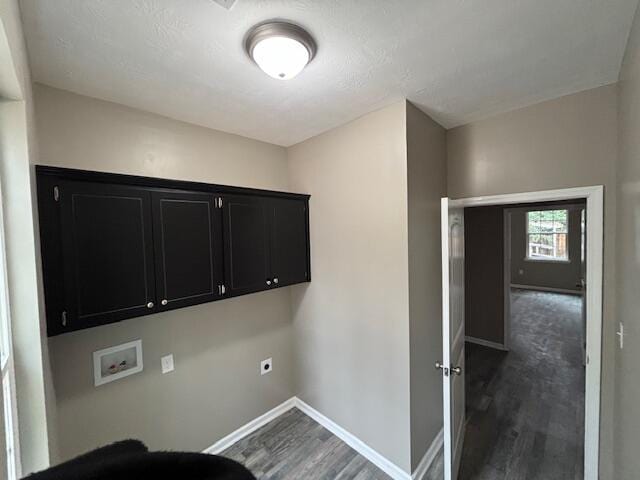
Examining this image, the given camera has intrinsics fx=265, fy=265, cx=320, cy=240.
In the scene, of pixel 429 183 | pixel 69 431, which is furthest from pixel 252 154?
pixel 69 431

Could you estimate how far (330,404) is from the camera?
93.2 inches

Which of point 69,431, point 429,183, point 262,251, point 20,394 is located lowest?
point 69,431

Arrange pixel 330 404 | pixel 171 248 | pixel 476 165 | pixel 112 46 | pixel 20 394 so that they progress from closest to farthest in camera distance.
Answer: pixel 20 394, pixel 112 46, pixel 171 248, pixel 476 165, pixel 330 404

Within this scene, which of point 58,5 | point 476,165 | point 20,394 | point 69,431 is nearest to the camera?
point 58,5

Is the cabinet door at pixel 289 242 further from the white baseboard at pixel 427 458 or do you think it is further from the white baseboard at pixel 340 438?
the white baseboard at pixel 427 458

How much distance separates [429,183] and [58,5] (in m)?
2.09

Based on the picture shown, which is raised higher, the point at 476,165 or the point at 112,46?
the point at 112,46

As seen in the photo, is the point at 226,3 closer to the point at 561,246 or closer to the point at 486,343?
the point at 486,343

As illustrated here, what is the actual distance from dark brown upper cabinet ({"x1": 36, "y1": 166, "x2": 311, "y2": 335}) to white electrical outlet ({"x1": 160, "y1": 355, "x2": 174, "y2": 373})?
52 cm

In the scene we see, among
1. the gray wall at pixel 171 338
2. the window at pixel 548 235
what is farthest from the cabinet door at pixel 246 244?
the window at pixel 548 235

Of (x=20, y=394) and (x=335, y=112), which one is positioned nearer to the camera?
(x=20, y=394)

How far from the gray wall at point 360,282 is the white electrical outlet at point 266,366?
320 mm

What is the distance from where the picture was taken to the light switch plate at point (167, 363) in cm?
189

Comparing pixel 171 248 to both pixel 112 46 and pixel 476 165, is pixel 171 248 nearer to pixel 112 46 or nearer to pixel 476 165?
pixel 112 46
